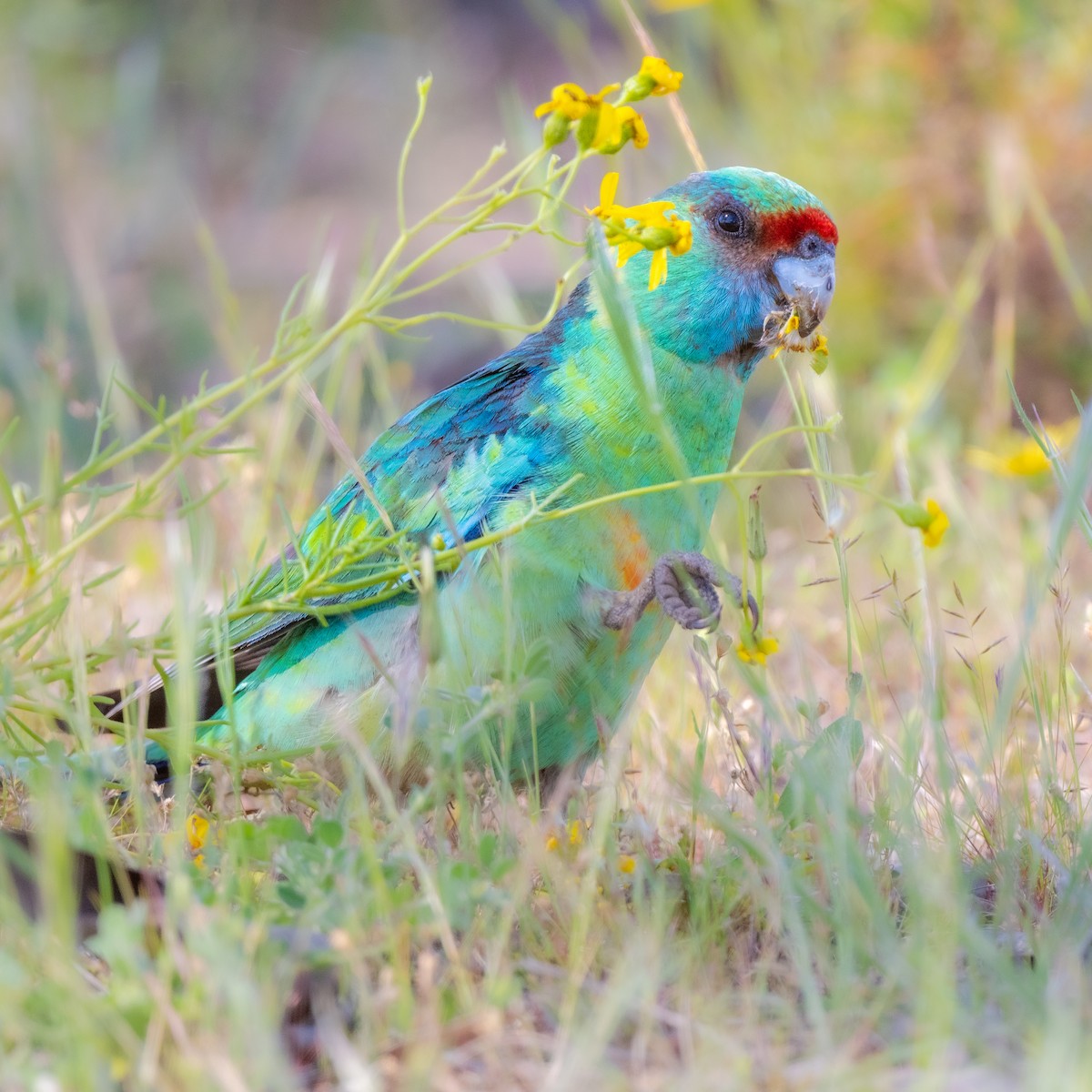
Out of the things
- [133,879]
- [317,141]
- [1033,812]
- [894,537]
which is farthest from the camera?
[317,141]

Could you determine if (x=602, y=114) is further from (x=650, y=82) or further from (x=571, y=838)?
(x=571, y=838)

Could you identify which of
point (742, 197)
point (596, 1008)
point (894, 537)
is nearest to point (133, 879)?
point (596, 1008)

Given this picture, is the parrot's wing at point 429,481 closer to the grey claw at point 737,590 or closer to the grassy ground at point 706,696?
the grassy ground at point 706,696

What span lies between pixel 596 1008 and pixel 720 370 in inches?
49.7

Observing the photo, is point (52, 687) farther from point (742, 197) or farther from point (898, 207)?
point (898, 207)

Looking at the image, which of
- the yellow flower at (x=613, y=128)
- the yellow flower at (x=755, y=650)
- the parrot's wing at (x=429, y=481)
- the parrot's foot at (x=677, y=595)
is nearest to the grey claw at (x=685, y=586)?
the parrot's foot at (x=677, y=595)

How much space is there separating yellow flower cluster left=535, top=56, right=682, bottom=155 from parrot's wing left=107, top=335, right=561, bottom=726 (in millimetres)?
626

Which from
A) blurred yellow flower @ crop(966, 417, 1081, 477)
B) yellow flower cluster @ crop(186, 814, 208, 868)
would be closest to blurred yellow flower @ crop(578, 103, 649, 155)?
yellow flower cluster @ crop(186, 814, 208, 868)

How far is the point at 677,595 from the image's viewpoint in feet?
6.38

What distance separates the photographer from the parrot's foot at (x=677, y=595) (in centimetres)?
190

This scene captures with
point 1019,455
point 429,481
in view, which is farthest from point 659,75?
point 1019,455

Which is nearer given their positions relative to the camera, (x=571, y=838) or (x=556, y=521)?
(x=571, y=838)

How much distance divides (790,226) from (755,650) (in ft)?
3.02

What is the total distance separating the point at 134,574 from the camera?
10.3 feet
